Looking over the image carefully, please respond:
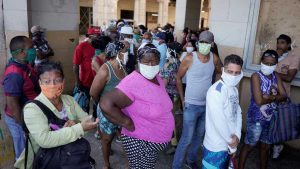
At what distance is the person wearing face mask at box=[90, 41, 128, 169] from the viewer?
10.9ft

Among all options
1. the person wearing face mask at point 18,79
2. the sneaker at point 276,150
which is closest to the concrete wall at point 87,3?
the sneaker at point 276,150

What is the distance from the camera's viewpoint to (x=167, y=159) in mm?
4281

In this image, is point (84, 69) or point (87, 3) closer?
point (84, 69)

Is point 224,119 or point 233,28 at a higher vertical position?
point 233,28

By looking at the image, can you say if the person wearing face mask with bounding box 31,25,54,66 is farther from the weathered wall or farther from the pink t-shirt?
the weathered wall

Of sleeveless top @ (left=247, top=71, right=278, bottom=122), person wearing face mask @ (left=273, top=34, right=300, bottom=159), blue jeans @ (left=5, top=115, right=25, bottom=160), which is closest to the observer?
blue jeans @ (left=5, top=115, right=25, bottom=160)

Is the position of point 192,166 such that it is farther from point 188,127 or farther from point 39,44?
point 39,44

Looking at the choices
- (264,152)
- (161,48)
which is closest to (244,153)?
(264,152)

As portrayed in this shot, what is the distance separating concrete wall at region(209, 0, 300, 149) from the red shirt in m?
2.59

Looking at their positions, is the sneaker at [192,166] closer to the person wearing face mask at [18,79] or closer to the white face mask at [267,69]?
the white face mask at [267,69]

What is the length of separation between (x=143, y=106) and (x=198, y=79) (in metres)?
1.28

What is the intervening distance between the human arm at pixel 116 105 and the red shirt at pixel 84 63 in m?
2.67

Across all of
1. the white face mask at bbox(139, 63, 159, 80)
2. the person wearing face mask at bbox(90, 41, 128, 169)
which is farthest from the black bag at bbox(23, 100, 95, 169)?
the person wearing face mask at bbox(90, 41, 128, 169)

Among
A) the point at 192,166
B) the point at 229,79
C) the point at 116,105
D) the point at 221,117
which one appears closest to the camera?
the point at 116,105
